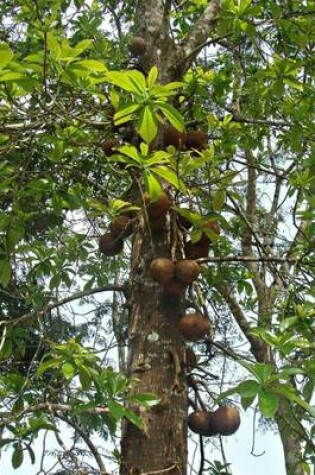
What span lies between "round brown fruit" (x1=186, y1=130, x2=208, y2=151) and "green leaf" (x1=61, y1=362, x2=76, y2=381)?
36.5 inches

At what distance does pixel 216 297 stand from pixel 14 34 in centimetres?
177

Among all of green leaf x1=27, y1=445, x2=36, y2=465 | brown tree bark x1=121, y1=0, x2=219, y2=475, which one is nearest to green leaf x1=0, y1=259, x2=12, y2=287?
brown tree bark x1=121, y1=0, x2=219, y2=475

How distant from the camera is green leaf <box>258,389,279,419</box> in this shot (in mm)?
1326

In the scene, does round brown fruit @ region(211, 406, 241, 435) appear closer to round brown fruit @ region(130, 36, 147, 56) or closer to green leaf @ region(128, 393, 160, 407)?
green leaf @ region(128, 393, 160, 407)

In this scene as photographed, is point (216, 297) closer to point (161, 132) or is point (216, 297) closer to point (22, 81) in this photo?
point (161, 132)

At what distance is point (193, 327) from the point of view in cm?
181

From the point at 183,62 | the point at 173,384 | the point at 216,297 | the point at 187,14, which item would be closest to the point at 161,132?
the point at 183,62

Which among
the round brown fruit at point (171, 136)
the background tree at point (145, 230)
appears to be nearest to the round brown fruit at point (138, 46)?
the background tree at point (145, 230)

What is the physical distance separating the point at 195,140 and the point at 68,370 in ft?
3.18

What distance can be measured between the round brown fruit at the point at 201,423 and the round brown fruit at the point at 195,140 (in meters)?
0.86

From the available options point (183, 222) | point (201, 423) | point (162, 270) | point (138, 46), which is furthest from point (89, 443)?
point (138, 46)

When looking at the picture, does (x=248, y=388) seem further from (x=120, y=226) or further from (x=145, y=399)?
(x=120, y=226)

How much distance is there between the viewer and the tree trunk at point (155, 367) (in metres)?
1.64

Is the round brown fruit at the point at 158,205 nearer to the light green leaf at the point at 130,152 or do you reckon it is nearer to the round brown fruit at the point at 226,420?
the light green leaf at the point at 130,152
